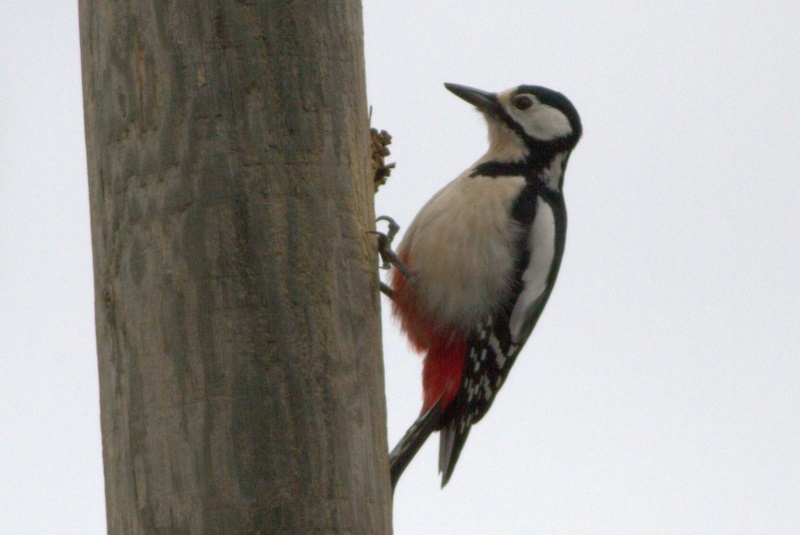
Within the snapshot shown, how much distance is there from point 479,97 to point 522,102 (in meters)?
0.18

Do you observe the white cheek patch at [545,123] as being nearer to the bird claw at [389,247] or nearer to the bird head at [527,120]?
the bird head at [527,120]

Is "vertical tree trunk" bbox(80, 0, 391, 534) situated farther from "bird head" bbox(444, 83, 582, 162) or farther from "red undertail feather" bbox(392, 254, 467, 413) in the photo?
"bird head" bbox(444, 83, 582, 162)

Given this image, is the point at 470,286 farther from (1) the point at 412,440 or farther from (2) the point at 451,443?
(1) the point at 412,440

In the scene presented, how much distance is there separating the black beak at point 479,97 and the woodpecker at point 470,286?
1.43 ft

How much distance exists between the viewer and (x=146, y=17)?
2.26 metres

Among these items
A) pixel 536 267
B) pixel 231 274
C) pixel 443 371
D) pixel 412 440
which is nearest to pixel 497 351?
pixel 443 371

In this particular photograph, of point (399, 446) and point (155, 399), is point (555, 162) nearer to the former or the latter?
point (399, 446)

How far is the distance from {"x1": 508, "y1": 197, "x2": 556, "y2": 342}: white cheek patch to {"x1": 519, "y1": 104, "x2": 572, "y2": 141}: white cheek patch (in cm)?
42

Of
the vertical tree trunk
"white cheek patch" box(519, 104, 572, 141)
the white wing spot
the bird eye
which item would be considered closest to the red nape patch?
the white wing spot

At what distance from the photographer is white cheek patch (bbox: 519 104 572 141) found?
4297 mm

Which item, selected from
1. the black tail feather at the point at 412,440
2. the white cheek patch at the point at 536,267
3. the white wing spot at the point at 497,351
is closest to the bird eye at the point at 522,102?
the white cheek patch at the point at 536,267

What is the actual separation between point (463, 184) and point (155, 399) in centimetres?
208

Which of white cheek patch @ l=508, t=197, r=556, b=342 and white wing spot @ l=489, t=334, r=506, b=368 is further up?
white cheek patch @ l=508, t=197, r=556, b=342

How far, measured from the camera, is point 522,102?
4387 mm
